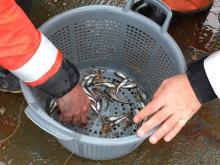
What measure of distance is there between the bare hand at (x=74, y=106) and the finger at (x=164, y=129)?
42 cm

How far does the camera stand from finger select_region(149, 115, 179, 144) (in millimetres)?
1592

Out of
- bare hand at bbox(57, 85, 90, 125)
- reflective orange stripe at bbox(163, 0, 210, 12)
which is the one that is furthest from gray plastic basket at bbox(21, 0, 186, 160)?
reflective orange stripe at bbox(163, 0, 210, 12)

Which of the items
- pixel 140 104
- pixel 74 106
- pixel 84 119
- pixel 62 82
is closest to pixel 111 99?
pixel 140 104

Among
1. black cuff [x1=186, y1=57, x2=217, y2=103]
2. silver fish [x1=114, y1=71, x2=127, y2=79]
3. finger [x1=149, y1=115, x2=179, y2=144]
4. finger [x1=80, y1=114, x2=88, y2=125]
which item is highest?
black cuff [x1=186, y1=57, x2=217, y2=103]

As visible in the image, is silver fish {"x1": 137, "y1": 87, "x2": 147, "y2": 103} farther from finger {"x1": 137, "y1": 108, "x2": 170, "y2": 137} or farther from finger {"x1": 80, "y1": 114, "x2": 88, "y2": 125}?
finger {"x1": 137, "y1": 108, "x2": 170, "y2": 137}

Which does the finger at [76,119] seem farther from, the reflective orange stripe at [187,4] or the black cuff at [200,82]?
the reflective orange stripe at [187,4]

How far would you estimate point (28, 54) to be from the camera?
1451 millimetres

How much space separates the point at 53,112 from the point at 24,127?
8.6 inches

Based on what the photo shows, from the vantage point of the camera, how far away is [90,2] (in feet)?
9.02

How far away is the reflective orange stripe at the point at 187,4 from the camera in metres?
2.60

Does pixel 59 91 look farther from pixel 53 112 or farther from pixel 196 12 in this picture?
pixel 196 12

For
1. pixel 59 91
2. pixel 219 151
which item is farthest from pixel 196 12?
pixel 59 91

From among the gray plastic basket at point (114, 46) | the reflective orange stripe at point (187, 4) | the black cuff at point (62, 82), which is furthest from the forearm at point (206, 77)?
the reflective orange stripe at point (187, 4)

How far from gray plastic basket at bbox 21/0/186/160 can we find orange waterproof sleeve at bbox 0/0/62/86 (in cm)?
16
